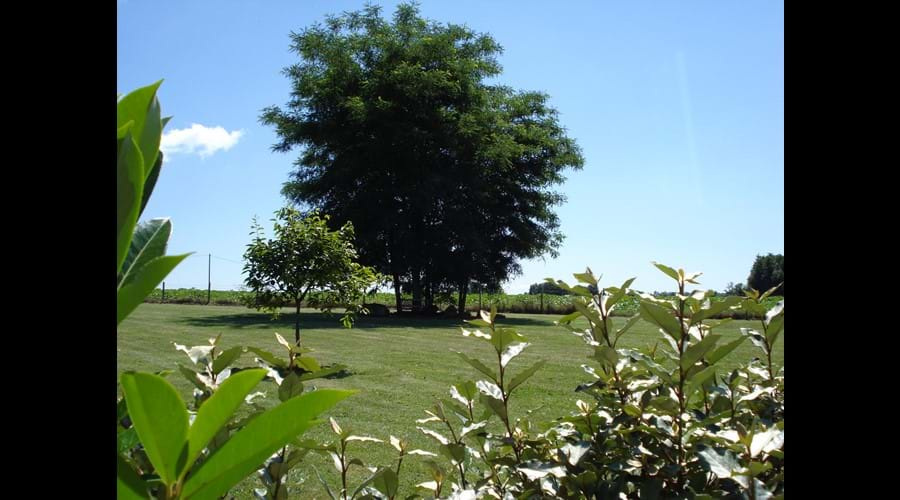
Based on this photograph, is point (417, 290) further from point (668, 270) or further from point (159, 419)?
point (159, 419)

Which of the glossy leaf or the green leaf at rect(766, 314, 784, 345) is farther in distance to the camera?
the green leaf at rect(766, 314, 784, 345)

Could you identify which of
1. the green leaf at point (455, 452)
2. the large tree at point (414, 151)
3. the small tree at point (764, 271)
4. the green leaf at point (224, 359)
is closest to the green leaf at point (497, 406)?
the green leaf at point (455, 452)

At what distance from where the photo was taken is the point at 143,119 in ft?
1.27

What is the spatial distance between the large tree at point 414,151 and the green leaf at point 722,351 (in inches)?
874

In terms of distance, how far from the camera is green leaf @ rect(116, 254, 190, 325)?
37 centimetres

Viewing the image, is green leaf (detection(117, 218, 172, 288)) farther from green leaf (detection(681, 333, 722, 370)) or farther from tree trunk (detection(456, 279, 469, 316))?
tree trunk (detection(456, 279, 469, 316))

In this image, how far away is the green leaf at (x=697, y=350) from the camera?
1.08 m

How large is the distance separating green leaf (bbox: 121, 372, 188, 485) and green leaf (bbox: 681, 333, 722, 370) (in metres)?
0.91

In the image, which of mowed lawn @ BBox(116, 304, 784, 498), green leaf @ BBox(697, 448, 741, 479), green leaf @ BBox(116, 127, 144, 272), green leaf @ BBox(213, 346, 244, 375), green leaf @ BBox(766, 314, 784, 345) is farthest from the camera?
mowed lawn @ BBox(116, 304, 784, 498)

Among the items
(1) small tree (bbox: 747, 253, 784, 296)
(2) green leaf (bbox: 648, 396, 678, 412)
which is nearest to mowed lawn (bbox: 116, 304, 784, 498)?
(2) green leaf (bbox: 648, 396, 678, 412)

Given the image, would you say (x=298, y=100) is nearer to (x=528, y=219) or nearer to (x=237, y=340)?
(x=528, y=219)

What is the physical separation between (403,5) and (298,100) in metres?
6.05
